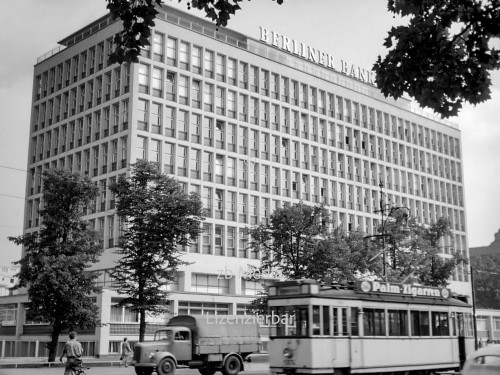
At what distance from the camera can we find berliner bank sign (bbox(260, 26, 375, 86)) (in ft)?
244

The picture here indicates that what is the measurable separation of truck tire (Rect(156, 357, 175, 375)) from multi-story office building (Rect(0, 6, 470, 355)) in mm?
26480

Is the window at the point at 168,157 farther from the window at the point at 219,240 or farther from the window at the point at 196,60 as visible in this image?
the window at the point at 196,60

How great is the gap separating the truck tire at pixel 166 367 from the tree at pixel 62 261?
12411mm

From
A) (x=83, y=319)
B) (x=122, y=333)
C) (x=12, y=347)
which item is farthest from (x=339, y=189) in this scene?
(x=83, y=319)

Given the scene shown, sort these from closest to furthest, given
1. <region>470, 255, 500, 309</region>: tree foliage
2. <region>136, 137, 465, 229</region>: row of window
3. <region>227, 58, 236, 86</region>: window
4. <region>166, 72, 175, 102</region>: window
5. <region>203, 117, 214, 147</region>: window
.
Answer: <region>136, 137, 465, 229</region>: row of window, <region>166, 72, 175, 102</region>: window, <region>203, 117, 214, 147</region>: window, <region>227, 58, 236, 86</region>: window, <region>470, 255, 500, 309</region>: tree foliage

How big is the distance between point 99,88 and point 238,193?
16218mm

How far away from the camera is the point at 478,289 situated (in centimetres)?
10506

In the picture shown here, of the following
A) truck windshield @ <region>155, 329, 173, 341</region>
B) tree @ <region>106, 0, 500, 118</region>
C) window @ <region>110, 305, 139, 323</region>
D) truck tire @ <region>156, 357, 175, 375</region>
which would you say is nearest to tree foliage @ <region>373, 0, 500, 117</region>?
tree @ <region>106, 0, 500, 118</region>

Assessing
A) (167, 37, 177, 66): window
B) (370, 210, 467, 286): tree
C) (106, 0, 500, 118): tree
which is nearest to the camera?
(106, 0, 500, 118): tree

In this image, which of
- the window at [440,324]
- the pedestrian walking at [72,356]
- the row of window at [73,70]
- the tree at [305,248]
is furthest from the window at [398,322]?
the row of window at [73,70]

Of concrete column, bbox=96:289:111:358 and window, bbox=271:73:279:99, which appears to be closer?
concrete column, bbox=96:289:111:358

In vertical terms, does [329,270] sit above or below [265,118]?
below

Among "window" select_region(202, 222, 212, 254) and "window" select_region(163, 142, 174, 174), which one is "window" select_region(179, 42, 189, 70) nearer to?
"window" select_region(163, 142, 174, 174)

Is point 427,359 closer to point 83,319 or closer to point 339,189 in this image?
point 83,319
